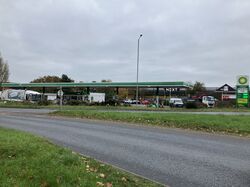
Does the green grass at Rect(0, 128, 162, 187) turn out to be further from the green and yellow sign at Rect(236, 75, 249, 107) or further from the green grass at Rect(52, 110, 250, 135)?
the green and yellow sign at Rect(236, 75, 249, 107)

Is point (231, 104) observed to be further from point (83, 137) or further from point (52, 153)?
Answer: point (52, 153)

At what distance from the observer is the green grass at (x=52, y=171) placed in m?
6.28

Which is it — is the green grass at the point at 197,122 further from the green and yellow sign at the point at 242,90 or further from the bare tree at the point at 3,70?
the bare tree at the point at 3,70

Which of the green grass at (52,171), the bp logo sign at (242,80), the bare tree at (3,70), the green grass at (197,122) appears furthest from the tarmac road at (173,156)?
the bare tree at (3,70)

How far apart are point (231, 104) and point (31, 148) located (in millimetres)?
50997

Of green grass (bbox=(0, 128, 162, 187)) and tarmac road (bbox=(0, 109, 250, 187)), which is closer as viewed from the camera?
green grass (bbox=(0, 128, 162, 187))

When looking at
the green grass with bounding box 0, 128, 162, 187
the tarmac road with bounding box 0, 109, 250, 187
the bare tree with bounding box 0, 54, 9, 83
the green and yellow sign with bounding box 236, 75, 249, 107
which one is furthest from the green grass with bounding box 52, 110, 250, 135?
the bare tree with bounding box 0, 54, 9, 83

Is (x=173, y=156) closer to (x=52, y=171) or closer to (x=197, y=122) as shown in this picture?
(x=52, y=171)

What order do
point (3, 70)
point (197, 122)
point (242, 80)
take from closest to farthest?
point (197, 122), point (242, 80), point (3, 70)

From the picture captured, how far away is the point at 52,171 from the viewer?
6.90m

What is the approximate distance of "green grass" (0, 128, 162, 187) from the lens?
247 inches

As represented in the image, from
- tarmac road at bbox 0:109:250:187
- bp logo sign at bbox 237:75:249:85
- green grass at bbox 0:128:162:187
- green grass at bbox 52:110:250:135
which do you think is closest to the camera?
green grass at bbox 0:128:162:187

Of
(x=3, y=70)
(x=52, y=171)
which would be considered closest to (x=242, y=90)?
(x=52, y=171)

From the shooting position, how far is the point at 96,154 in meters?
10.8
